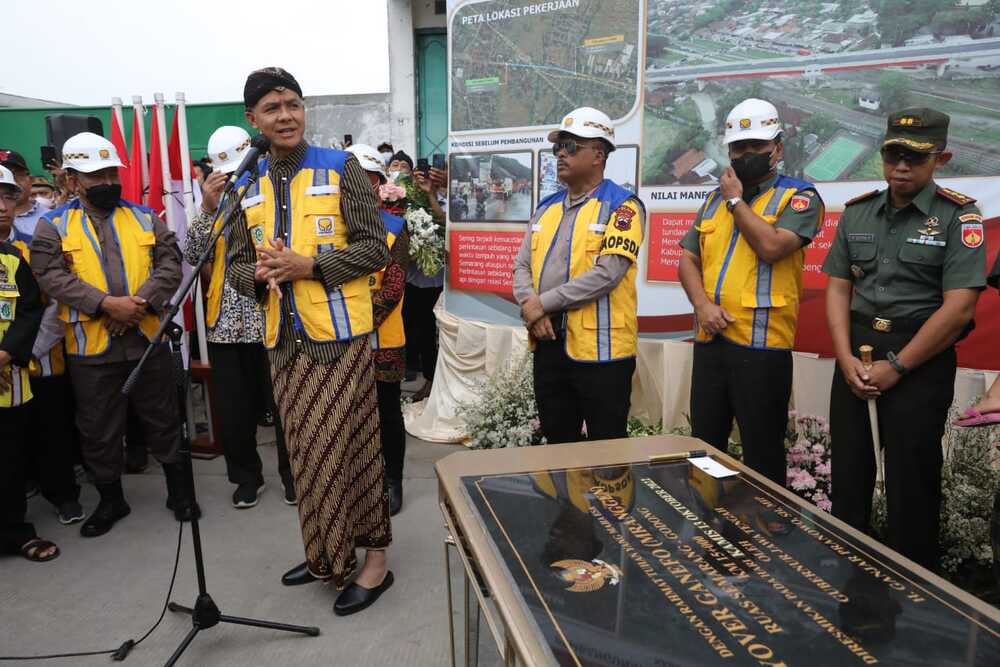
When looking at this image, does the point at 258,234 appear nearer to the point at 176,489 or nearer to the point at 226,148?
the point at 226,148

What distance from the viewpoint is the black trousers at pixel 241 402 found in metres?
3.60

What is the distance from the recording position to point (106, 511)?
3463 mm

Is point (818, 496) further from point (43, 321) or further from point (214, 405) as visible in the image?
point (43, 321)

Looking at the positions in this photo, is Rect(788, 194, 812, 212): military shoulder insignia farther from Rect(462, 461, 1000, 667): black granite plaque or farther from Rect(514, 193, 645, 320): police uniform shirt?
Rect(462, 461, 1000, 667): black granite plaque

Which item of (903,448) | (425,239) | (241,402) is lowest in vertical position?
(241,402)

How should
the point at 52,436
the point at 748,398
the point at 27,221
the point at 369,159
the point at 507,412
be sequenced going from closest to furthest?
the point at 748,398, the point at 52,436, the point at 369,159, the point at 27,221, the point at 507,412

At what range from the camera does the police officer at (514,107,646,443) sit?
2713 millimetres

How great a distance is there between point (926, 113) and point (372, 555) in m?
2.47

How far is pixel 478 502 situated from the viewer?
1.41m

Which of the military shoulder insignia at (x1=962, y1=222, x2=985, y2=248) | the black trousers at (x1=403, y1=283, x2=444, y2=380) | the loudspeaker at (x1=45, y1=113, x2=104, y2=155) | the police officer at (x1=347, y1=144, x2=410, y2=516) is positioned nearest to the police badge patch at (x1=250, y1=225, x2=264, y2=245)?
the police officer at (x1=347, y1=144, x2=410, y2=516)

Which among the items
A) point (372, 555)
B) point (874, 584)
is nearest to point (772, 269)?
point (874, 584)

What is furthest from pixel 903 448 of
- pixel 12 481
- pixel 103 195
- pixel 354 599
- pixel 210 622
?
pixel 12 481

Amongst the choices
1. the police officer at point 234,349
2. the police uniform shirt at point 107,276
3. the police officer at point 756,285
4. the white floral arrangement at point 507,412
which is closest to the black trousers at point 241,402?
the police officer at point 234,349

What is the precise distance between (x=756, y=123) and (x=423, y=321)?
3817 millimetres
